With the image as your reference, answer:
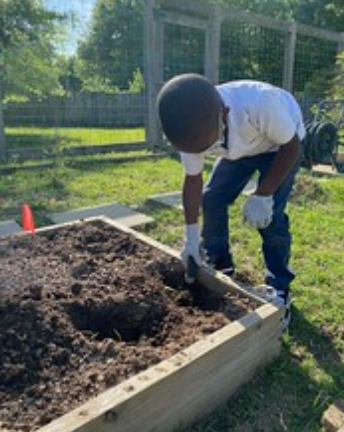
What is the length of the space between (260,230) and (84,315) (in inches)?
39.7

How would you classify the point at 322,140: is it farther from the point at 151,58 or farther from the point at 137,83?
the point at 137,83

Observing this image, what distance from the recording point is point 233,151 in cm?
220

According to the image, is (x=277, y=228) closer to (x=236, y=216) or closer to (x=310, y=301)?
(x=310, y=301)

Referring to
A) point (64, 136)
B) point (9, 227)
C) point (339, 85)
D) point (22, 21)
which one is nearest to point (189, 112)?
point (9, 227)

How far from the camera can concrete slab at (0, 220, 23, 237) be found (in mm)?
3612

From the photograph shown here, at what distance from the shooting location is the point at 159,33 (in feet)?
24.2

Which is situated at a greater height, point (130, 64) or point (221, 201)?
point (130, 64)

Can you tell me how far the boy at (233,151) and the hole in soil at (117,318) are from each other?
37cm

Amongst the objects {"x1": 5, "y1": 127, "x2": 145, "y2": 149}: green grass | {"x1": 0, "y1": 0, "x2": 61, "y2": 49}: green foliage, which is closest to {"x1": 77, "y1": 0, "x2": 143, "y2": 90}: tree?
{"x1": 5, "y1": 127, "x2": 145, "y2": 149}: green grass

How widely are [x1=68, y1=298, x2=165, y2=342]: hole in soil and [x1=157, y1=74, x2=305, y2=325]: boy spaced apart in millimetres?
371

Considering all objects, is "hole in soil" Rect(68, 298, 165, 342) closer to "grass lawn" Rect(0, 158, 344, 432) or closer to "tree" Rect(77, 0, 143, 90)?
"grass lawn" Rect(0, 158, 344, 432)

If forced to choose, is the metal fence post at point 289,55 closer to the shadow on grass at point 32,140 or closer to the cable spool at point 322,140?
the cable spool at point 322,140

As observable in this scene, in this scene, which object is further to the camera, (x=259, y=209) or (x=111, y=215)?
(x=111, y=215)

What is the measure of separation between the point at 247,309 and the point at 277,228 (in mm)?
545
